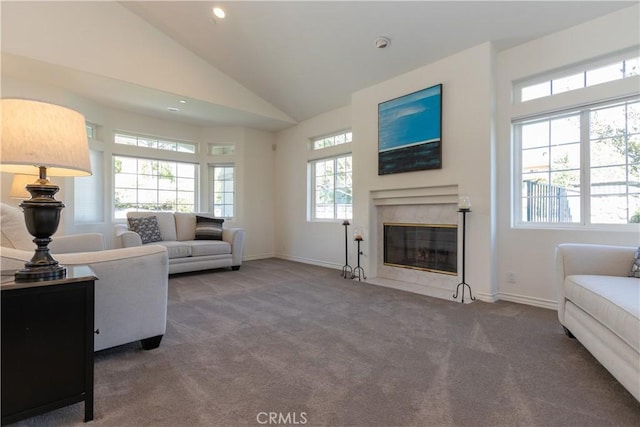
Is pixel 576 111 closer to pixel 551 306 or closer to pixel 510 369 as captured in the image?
pixel 551 306

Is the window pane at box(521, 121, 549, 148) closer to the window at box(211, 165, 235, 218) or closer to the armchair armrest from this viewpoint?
A: the armchair armrest

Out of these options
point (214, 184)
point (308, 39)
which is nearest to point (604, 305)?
point (308, 39)

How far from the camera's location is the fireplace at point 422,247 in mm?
3736

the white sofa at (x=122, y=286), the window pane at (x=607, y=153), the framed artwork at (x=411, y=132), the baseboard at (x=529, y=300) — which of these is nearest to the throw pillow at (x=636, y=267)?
the baseboard at (x=529, y=300)

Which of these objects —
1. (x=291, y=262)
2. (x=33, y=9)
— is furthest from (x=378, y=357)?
(x=33, y=9)

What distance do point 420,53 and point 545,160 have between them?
70.7 inches

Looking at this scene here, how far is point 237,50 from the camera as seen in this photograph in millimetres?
4293

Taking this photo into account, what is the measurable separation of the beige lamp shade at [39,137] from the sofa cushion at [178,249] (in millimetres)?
3070

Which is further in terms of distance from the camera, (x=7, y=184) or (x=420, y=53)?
(x=7, y=184)

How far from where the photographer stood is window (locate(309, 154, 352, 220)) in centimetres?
521

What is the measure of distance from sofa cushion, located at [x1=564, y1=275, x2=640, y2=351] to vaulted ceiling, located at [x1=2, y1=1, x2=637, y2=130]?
2425mm

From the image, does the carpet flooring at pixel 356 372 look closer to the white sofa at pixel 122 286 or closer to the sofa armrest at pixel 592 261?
the white sofa at pixel 122 286

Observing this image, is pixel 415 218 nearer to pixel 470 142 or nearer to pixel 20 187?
pixel 470 142

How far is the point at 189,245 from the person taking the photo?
4.58 metres
